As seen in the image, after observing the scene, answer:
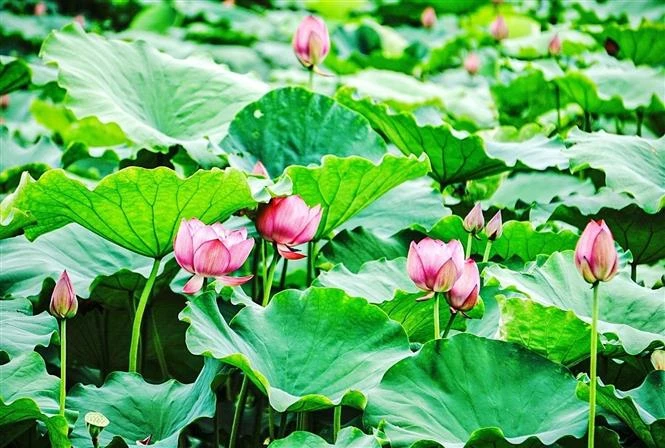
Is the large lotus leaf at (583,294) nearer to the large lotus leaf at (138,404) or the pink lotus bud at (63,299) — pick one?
the large lotus leaf at (138,404)

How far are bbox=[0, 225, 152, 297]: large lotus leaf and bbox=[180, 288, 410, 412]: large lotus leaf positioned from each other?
12.2 inches

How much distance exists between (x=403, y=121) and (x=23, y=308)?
0.72 metres

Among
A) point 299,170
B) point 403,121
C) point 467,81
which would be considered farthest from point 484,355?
point 467,81

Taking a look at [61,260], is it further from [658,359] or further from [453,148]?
[658,359]

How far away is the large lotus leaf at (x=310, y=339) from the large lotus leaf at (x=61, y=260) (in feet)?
1.02

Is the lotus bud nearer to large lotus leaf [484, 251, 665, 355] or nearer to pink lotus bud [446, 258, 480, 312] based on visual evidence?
large lotus leaf [484, 251, 665, 355]

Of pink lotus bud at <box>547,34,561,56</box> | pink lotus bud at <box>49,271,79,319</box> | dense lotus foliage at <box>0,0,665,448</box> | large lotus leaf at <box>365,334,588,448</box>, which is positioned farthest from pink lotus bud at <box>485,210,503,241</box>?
pink lotus bud at <box>547,34,561,56</box>

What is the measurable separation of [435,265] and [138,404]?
43 cm

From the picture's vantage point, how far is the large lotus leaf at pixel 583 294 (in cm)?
130

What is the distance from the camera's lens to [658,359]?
1.23m

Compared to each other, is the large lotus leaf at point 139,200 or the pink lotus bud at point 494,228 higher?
the large lotus leaf at point 139,200

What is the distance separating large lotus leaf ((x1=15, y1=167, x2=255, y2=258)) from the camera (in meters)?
1.29

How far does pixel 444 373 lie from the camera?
1.20m

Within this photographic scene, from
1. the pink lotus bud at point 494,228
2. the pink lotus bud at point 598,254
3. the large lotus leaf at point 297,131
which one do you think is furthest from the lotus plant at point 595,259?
the large lotus leaf at point 297,131
